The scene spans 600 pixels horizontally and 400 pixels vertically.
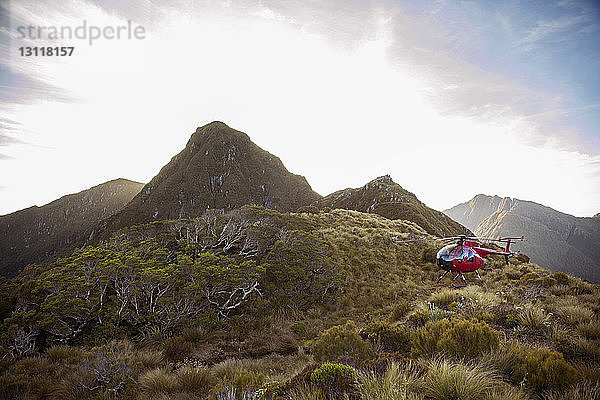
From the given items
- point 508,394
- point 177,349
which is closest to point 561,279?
point 508,394

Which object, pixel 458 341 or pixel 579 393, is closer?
pixel 579 393

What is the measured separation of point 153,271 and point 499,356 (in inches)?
418

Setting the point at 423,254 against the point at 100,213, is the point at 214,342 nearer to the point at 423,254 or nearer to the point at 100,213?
the point at 423,254

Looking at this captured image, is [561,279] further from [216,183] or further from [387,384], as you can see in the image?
[216,183]

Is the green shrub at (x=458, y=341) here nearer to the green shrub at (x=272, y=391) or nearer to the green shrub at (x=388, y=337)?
the green shrub at (x=388, y=337)

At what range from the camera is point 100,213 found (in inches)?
6388

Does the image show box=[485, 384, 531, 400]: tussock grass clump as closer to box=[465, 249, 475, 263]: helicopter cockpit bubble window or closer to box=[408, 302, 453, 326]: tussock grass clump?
box=[408, 302, 453, 326]: tussock grass clump

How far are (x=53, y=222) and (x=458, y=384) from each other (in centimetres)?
22770

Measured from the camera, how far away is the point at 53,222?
530ft

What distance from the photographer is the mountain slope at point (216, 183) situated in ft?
366

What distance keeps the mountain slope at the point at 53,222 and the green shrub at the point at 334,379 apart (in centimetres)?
17363

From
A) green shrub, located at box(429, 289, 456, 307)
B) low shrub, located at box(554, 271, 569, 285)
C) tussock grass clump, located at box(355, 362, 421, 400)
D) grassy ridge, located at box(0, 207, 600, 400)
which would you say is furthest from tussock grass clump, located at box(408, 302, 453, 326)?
low shrub, located at box(554, 271, 569, 285)

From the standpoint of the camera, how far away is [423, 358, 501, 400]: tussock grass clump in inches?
139

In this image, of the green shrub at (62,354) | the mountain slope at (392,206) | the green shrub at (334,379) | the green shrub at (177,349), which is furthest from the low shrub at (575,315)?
the mountain slope at (392,206)
